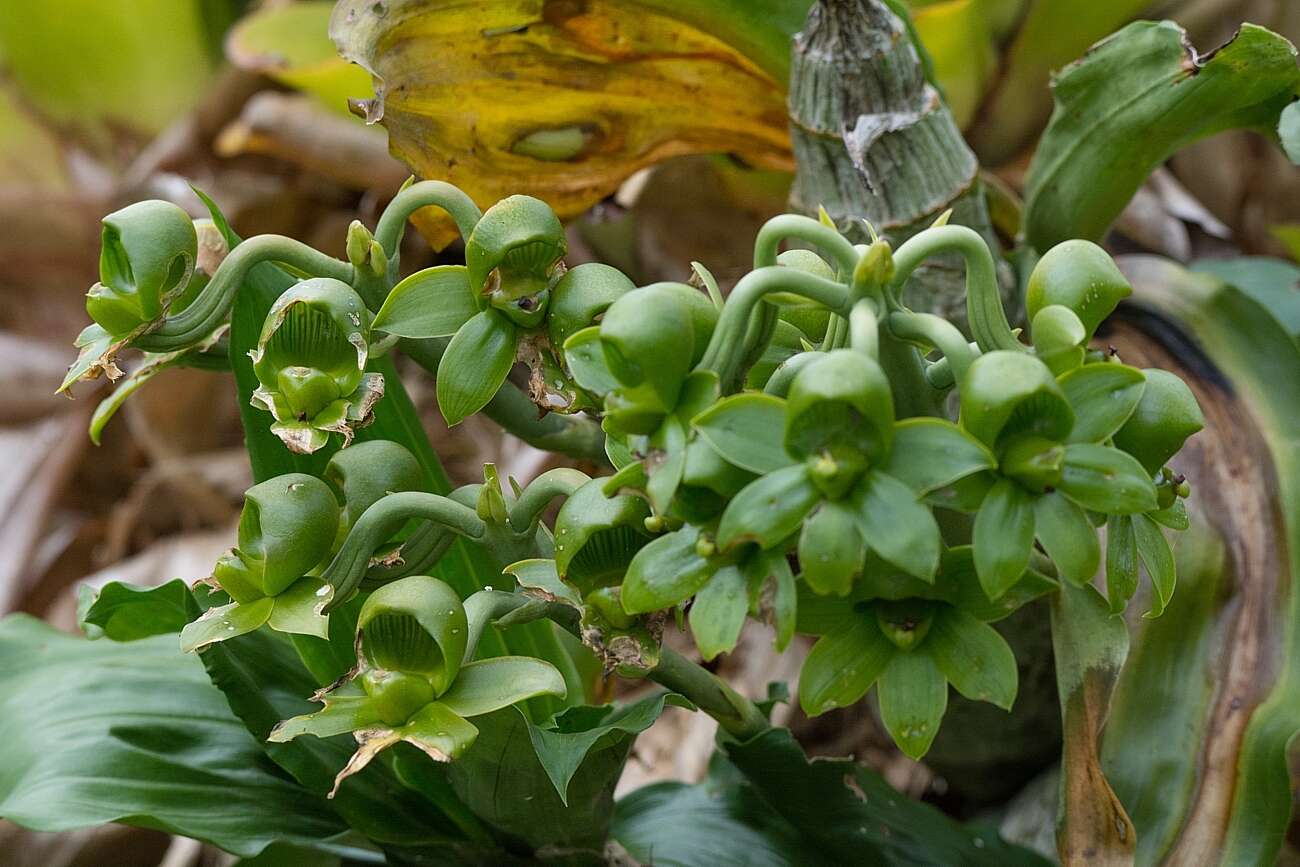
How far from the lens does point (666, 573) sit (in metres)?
0.41

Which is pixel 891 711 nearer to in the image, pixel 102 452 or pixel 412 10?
pixel 412 10

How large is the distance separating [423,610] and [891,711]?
0.17m

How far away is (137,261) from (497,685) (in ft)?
0.70

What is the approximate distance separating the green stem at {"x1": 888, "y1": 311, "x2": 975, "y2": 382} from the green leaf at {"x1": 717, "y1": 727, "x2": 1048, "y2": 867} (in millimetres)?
267

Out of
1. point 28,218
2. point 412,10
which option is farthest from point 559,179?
point 28,218

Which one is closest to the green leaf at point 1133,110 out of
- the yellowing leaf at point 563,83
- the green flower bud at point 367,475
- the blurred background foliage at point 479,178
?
the blurred background foliage at point 479,178

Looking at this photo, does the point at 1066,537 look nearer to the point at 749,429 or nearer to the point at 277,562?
the point at 749,429

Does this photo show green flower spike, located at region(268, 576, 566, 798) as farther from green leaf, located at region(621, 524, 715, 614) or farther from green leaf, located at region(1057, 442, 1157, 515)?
green leaf, located at region(1057, 442, 1157, 515)

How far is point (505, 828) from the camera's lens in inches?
24.6

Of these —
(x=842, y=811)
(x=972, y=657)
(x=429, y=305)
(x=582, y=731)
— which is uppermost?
(x=429, y=305)

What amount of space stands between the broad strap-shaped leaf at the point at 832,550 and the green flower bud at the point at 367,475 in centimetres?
19

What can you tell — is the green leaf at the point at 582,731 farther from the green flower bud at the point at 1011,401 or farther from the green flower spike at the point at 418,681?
the green flower bud at the point at 1011,401

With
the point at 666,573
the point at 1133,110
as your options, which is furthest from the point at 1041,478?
the point at 1133,110

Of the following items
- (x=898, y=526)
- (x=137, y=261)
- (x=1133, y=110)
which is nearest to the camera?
(x=898, y=526)
